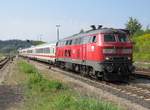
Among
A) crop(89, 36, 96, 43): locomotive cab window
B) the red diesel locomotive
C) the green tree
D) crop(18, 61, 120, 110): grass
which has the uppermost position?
the green tree

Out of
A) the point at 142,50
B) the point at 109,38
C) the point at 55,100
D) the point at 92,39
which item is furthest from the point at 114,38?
the point at 142,50

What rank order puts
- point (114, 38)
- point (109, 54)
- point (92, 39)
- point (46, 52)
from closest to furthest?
point (109, 54), point (114, 38), point (92, 39), point (46, 52)

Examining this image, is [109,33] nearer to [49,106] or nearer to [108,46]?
[108,46]

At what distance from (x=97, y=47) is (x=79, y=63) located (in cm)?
501

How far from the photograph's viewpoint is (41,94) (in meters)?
16.7

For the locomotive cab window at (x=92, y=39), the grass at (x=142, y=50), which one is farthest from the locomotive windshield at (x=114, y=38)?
the grass at (x=142, y=50)

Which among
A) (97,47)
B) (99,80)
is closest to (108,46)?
(97,47)

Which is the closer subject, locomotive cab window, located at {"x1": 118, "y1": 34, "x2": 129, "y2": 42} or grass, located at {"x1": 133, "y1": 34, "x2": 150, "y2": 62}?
locomotive cab window, located at {"x1": 118, "y1": 34, "x2": 129, "y2": 42}

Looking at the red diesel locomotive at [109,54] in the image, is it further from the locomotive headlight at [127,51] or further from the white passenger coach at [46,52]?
the white passenger coach at [46,52]

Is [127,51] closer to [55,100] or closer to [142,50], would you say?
[55,100]

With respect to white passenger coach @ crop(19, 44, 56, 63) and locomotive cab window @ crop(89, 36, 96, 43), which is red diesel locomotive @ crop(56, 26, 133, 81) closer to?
locomotive cab window @ crop(89, 36, 96, 43)

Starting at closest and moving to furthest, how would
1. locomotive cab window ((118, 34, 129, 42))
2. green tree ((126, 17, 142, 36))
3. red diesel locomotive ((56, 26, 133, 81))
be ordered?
red diesel locomotive ((56, 26, 133, 81)) < locomotive cab window ((118, 34, 129, 42)) < green tree ((126, 17, 142, 36))

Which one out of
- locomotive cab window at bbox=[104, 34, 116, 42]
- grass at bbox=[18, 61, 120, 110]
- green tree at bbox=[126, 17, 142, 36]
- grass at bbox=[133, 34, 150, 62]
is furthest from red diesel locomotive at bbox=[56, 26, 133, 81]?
green tree at bbox=[126, 17, 142, 36]

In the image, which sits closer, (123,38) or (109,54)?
(109,54)
